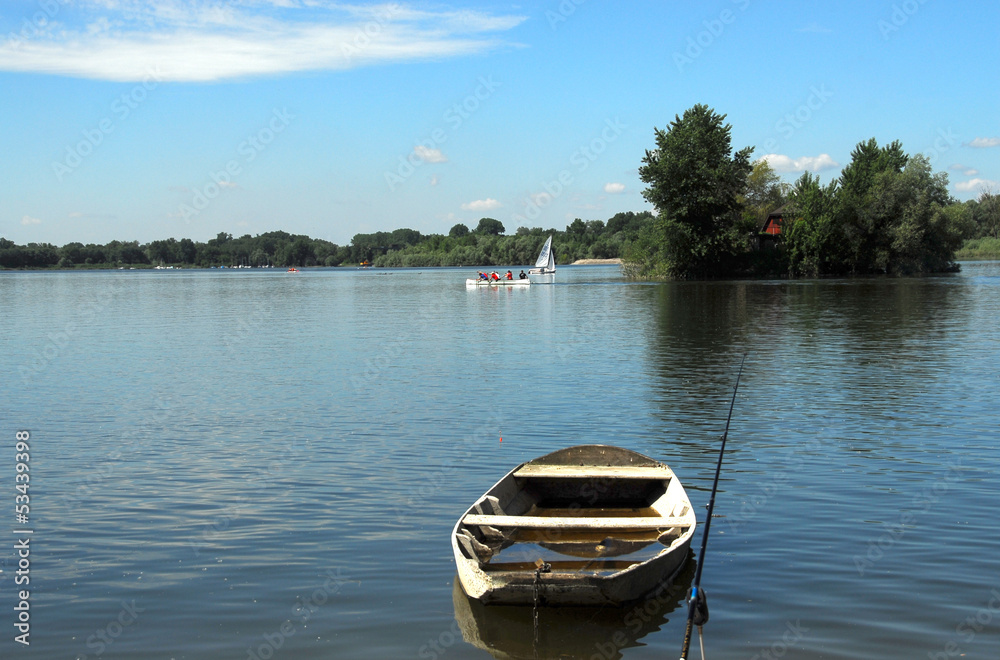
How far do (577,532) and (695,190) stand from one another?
8237 centimetres

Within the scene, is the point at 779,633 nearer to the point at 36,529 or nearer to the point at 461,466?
the point at 461,466

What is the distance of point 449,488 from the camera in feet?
42.2

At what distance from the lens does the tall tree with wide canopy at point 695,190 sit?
87375mm

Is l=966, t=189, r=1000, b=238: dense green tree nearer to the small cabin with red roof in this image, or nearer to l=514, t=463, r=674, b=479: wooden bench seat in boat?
the small cabin with red roof

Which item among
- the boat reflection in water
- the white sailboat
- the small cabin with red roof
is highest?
the small cabin with red roof

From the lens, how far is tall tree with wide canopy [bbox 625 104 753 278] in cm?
8738

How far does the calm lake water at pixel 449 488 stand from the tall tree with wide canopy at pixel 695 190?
58.2 m

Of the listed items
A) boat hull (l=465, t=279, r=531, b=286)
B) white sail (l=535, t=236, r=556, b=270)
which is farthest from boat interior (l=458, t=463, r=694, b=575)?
white sail (l=535, t=236, r=556, b=270)

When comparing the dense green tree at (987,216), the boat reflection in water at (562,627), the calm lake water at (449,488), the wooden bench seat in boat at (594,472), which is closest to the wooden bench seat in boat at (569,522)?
the calm lake water at (449,488)

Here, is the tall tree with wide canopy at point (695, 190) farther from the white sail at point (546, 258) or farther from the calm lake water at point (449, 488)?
the calm lake water at point (449, 488)

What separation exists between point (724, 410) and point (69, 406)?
49.4 feet

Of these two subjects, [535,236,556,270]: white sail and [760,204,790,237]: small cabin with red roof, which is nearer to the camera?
[535,236,556,270]: white sail

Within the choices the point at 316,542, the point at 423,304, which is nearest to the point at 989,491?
the point at 316,542

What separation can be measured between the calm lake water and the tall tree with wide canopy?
191ft
